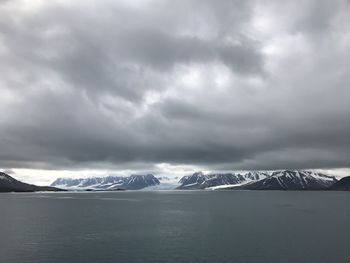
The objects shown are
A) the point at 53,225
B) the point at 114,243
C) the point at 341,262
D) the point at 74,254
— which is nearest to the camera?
the point at 341,262

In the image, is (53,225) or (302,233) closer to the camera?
(302,233)

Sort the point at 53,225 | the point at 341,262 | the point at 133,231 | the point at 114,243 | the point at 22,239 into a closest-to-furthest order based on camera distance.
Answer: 1. the point at 341,262
2. the point at 114,243
3. the point at 22,239
4. the point at 133,231
5. the point at 53,225

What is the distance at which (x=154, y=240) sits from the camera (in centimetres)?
8000

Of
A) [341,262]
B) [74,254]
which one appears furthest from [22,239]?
[341,262]

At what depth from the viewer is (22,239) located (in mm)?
82000

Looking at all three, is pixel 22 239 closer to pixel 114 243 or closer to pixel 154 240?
pixel 114 243

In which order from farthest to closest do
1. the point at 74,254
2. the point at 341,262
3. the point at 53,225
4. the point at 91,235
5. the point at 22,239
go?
the point at 53,225
the point at 91,235
the point at 22,239
the point at 74,254
the point at 341,262

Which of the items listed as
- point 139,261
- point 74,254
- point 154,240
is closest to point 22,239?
point 74,254

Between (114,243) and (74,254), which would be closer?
(74,254)

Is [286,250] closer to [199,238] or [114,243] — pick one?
[199,238]

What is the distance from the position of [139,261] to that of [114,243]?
18.0m

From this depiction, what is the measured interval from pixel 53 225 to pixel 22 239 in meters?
27.7

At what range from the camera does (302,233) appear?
296 ft

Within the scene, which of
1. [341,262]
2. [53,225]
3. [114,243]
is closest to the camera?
[341,262]
